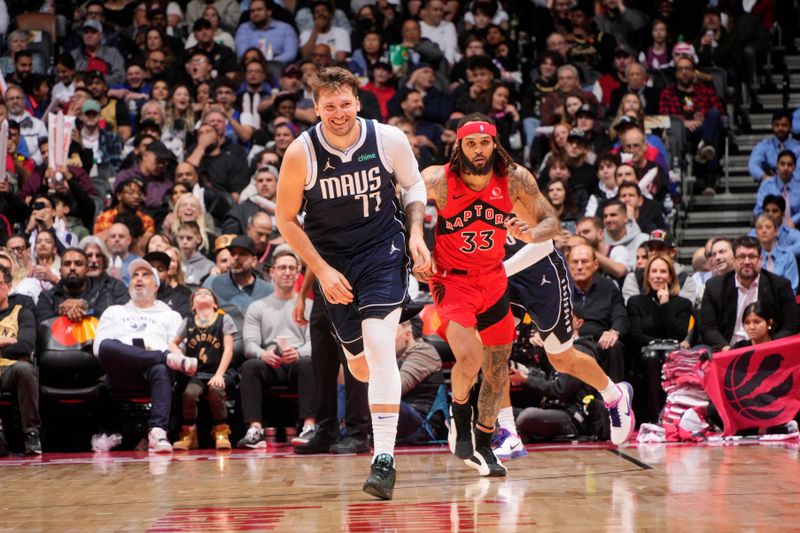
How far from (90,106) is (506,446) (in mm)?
7703

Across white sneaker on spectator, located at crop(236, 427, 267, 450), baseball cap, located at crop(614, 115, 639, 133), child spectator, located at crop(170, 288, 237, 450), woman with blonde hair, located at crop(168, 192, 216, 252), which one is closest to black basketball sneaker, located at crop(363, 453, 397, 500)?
white sneaker on spectator, located at crop(236, 427, 267, 450)

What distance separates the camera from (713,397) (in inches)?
332

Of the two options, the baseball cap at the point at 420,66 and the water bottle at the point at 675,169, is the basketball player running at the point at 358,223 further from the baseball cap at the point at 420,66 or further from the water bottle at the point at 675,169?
the baseball cap at the point at 420,66

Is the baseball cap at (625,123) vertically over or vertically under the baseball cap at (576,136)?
over

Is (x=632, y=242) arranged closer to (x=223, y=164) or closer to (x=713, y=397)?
(x=713, y=397)

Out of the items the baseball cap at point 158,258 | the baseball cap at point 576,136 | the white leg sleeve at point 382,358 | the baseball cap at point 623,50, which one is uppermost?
the baseball cap at point 623,50

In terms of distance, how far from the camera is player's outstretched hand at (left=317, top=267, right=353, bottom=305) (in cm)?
549

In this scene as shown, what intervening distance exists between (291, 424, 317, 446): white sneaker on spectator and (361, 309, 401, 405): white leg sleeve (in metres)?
2.63

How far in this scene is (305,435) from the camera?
27.7 ft

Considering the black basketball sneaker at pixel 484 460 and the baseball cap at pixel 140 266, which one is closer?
the black basketball sneaker at pixel 484 460

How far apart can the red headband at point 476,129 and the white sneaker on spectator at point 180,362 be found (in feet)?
11.1

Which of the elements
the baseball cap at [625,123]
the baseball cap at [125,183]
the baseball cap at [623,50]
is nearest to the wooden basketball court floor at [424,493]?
the baseball cap at [125,183]

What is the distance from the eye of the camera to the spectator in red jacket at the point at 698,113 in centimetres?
1297

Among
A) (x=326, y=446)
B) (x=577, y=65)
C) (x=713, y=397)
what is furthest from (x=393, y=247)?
(x=577, y=65)
